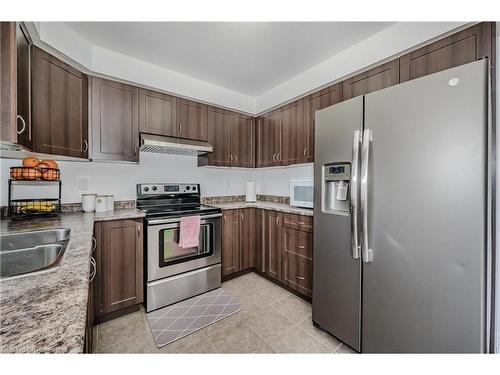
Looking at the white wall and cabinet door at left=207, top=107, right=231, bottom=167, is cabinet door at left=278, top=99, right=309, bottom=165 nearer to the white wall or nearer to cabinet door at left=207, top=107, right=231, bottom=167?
the white wall

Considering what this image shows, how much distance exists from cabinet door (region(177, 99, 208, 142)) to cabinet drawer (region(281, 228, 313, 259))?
1520 millimetres

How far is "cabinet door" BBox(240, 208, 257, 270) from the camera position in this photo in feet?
9.02

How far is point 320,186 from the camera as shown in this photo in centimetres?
172

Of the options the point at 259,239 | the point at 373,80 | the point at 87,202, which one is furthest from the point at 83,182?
the point at 373,80

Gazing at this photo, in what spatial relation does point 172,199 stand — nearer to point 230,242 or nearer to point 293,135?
point 230,242

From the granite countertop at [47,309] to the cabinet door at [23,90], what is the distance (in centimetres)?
108

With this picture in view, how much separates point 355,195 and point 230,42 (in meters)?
1.70

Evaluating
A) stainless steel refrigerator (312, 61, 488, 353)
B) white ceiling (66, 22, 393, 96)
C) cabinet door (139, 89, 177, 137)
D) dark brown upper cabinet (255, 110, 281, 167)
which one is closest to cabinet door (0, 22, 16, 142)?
white ceiling (66, 22, 393, 96)

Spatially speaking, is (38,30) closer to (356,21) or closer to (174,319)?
(356,21)

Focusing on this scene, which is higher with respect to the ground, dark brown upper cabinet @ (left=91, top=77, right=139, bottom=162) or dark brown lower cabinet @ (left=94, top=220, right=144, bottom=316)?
dark brown upper cabinet @ (left=91, top=77, right=139, bottom=162)

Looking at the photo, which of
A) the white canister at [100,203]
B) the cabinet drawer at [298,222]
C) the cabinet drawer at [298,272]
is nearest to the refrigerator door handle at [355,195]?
the cabinet drawer at [298,222]

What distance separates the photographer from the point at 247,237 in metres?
2.79

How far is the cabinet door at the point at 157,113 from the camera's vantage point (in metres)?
2.29

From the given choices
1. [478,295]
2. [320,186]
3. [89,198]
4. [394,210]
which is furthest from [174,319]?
[478,295]
